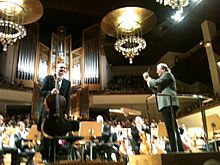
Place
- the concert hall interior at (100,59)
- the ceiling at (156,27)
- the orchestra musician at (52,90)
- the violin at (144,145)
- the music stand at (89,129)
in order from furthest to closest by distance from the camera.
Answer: the ceiling at (156,27) < the concert hall interior at (100,59) < the violin at (144,145) < the music stand at (89,129) < the orchestra musician at (52,90)

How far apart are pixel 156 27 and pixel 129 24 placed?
13.1 ft

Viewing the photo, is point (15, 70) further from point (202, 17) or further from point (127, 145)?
point (202, 17)

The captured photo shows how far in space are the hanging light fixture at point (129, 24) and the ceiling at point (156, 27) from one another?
226cm

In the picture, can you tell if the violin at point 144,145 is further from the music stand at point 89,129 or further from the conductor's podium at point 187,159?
the conductor's podium at point 187,159

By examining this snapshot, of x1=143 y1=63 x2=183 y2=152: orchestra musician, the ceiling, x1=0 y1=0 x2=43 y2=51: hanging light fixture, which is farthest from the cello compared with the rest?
the ceiling

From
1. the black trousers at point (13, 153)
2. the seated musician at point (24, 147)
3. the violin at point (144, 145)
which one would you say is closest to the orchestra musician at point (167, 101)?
the violin at point (144, 145)

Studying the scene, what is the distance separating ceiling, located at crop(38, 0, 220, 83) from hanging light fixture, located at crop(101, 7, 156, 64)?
7.40 ft

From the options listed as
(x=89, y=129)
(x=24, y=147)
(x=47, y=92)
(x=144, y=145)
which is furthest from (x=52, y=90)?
(x=144, y=145)

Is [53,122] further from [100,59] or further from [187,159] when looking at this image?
[100,59]

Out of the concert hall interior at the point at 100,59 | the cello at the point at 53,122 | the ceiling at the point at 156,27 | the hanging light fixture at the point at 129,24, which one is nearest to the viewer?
the cello at the point at 53,122

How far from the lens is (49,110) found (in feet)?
7.63

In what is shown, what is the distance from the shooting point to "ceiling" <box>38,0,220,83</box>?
8.42 metres

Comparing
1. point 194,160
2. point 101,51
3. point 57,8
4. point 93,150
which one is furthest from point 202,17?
point 194,160

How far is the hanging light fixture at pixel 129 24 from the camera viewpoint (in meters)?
5.92
